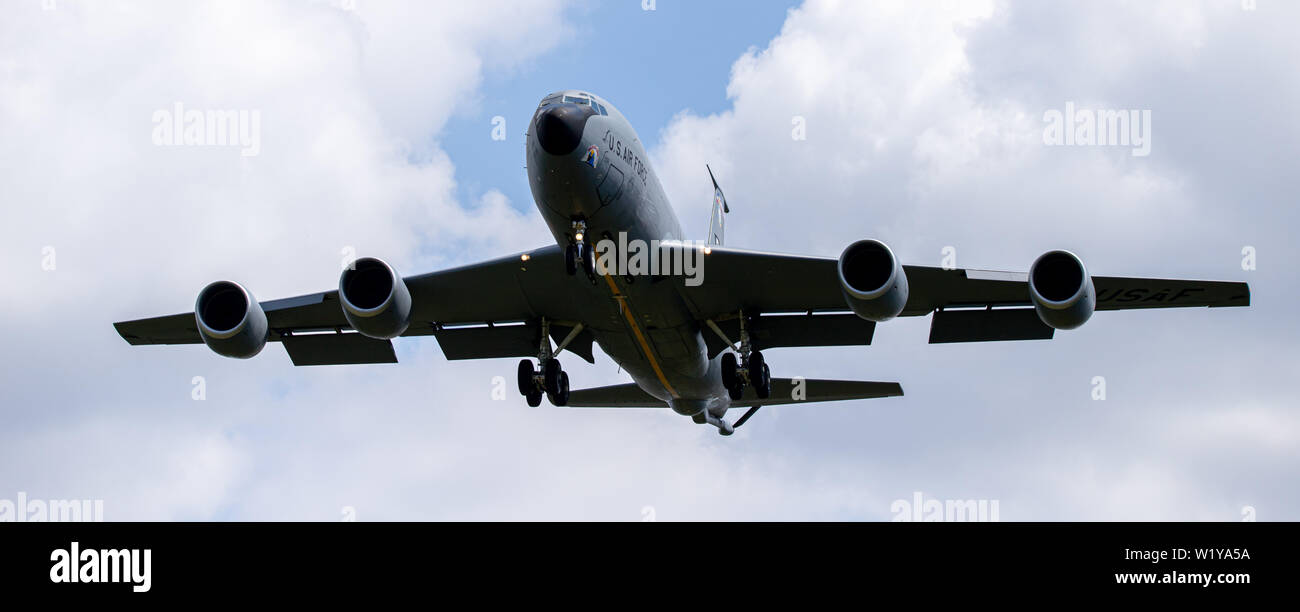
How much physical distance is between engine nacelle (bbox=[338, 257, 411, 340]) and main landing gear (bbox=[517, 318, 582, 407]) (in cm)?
330

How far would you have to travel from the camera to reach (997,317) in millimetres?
24594

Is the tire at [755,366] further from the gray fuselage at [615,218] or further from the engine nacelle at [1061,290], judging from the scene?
the engine nacelle at [1061,290]

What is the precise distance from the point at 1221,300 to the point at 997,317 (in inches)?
170

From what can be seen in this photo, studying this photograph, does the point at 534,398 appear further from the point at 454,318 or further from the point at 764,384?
the point at 764,384

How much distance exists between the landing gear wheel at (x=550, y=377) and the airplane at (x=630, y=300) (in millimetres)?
30

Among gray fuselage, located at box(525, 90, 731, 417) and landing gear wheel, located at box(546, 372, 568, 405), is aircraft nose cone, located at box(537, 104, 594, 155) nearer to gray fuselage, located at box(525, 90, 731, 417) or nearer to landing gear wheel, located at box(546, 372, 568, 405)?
gray fuselage, located at box(525, 90, 731, 417)

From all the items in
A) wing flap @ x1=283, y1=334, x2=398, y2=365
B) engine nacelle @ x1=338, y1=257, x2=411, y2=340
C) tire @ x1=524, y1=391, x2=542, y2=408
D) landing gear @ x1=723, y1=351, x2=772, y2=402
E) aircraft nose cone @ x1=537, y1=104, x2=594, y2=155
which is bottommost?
tire @ x1=524, y1=391, x2=542, y2=408

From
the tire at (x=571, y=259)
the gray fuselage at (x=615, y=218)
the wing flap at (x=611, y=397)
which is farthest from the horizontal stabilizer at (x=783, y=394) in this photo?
the tire at (x=571, y=259)

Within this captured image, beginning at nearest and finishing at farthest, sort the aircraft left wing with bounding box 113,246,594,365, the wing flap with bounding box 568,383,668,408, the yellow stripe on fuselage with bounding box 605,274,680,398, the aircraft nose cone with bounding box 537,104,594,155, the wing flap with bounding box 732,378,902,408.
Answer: the aircraft nose cone with bounding box 537,104,594,155, the yellow stripe on fuselage with bounding box 605,274,680,398, the aircraft left wing with bounding box 113,246,594,365, the wing flap with bounding box 732,378,902,408, the wing flap with bounding box 568,383,668,408

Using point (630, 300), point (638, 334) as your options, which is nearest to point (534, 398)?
point (638, 334)

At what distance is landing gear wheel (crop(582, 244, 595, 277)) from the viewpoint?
1981 cm

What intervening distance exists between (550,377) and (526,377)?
1.67ft

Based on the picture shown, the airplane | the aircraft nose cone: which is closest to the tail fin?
the airplane

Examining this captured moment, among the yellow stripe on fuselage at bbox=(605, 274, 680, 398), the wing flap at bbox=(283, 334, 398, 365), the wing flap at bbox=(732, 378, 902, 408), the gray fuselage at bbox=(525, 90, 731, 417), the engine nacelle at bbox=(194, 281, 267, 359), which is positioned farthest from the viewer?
the wing flap at bbox=(732, 378, 902, 408)
